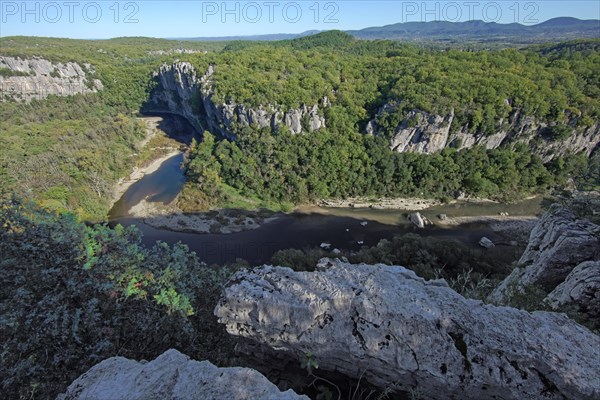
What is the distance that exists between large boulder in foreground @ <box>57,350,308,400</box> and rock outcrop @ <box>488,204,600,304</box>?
28.2ft

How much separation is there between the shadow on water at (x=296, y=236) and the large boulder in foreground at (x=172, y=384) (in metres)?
24.9

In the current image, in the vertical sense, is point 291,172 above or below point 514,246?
above

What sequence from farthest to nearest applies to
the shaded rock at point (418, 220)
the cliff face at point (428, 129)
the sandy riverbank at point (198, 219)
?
the cliff face at point (428, 129), the shaded rock at point (418, 220), the sandy riverbank at point (198, 219)

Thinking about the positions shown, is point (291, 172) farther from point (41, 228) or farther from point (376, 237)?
point (41, 228)

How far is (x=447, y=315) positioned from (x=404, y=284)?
3.45 feet

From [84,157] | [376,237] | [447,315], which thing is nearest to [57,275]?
[447,315]

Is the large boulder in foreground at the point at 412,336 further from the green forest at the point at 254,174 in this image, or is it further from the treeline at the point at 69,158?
the treeline at the point at 69,158

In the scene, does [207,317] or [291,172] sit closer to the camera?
[207,317]

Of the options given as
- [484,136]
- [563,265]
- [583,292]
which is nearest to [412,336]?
[583,292]

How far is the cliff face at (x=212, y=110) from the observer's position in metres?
45.4

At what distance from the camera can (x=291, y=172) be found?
42.4 meters

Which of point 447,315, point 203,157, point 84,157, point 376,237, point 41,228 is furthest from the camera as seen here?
point 203,157

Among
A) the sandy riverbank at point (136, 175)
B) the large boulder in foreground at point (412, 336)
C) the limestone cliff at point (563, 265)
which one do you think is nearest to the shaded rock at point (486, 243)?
the limestone cliff at point (563, 265)

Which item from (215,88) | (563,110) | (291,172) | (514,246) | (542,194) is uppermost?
(215,88)
